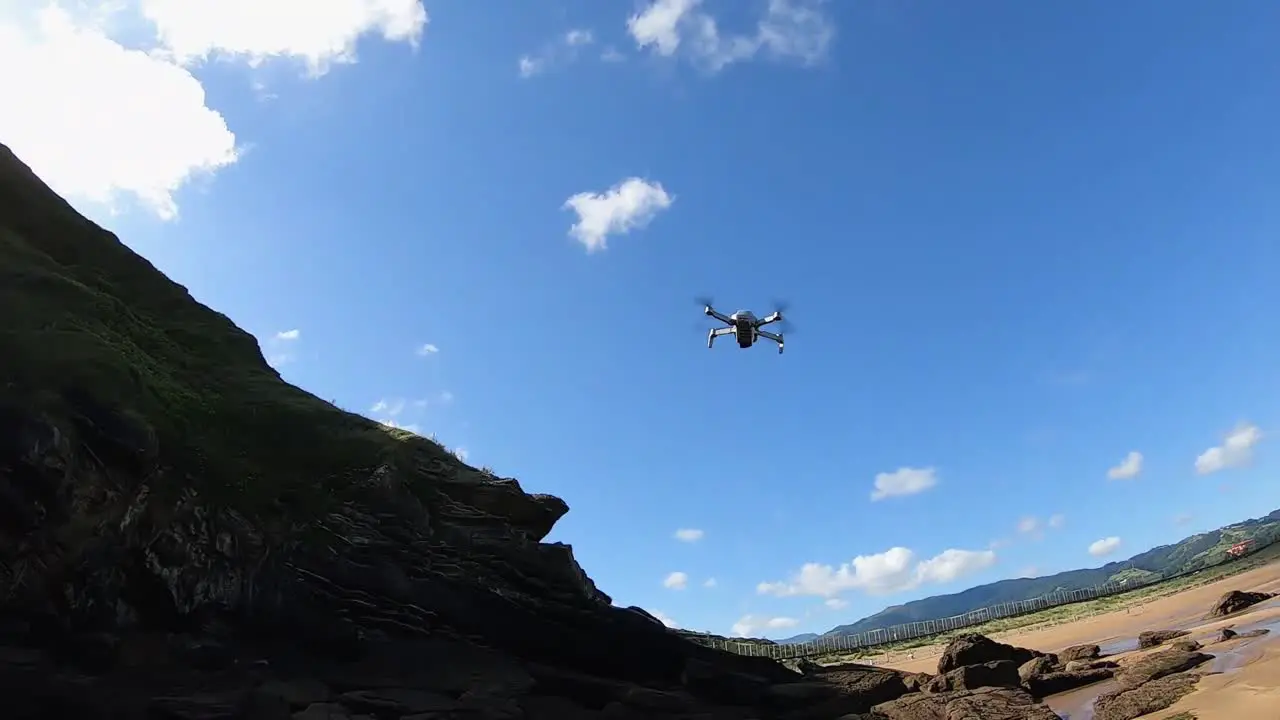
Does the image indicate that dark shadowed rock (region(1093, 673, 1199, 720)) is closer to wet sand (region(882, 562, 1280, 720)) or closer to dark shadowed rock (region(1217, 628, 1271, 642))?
wet sand (region(882, 562, 1280, 720))

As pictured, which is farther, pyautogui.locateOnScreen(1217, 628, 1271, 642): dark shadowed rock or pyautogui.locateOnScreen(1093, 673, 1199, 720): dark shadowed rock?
pyautogui.locateOnScreen(1217, 628, 1271, 642): dark shadowed rock

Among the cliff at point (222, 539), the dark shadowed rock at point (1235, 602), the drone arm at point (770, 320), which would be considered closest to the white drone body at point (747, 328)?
the drone arm at point (770, 320)

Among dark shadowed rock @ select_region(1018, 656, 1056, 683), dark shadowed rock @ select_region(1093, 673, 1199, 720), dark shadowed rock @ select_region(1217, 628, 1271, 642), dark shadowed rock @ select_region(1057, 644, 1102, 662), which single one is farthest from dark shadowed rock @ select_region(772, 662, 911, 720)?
dark shadowed rock @ select_region(1217, 628, 1271, 642)

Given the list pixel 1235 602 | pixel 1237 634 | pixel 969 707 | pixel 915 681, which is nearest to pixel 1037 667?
pixel 915 681

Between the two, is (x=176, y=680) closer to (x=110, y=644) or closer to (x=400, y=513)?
(x=110, y=644)

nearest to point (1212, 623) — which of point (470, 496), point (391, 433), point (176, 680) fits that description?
point (470, 496)

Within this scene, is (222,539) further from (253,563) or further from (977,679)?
(977,679)
